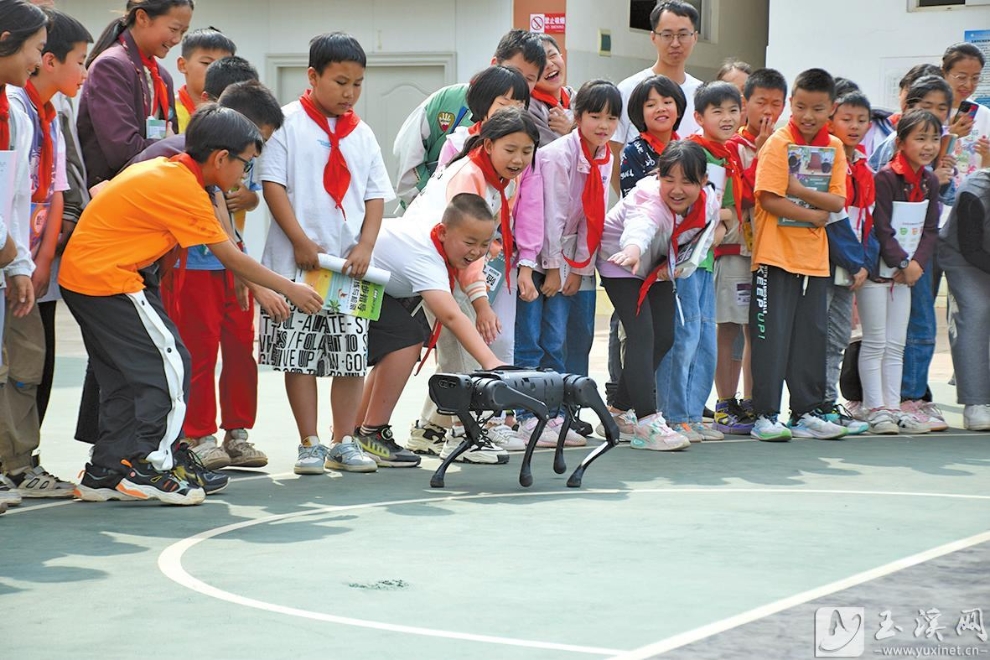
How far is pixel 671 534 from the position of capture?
4.59m

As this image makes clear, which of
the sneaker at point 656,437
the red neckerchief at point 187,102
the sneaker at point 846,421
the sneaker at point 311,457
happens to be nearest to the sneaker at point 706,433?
the sneaker at point 656,437

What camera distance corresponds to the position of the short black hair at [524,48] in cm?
670

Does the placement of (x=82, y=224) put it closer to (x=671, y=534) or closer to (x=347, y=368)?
(x=347, y=368)

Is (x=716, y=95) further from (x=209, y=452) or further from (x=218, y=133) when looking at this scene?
(x=209, y=452)

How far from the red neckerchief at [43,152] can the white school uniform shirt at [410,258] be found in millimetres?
1391

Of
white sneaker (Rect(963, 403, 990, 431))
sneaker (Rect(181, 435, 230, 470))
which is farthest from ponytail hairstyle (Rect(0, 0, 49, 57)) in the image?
white sneaker (Rect(963, 403, 990, 431))

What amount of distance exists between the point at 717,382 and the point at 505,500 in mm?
2379

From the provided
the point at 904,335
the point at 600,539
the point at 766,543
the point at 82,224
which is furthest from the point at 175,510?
the point at 904,335

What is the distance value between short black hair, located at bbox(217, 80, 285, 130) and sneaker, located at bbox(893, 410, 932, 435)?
3.41 meters

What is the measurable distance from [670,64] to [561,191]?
120 cm

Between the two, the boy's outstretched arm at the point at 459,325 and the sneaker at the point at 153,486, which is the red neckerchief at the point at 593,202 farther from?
the sneaker at the point at 153,486

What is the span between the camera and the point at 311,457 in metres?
5.83

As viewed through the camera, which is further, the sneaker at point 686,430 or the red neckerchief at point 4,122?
the sneaker at point 686,430

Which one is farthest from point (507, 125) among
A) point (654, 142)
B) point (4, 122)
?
point (4, 122)
